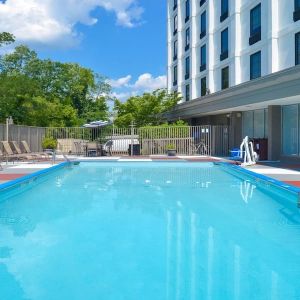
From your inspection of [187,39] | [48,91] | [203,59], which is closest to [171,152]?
[203,59]

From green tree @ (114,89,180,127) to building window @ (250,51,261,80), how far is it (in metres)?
9.18

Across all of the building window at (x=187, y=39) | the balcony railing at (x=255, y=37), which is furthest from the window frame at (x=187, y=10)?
the balcony railing at (x=255, y=37)

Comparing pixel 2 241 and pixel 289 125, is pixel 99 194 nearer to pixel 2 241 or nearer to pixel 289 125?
pixel 2 241

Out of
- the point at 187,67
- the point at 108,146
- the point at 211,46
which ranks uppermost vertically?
the point at 211,46

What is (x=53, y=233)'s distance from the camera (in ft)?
20.3

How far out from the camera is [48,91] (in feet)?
143

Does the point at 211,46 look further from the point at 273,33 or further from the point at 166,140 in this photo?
the point at 166,140

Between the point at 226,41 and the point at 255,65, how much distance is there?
4.73 meters

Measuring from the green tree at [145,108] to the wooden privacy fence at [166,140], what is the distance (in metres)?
5.67

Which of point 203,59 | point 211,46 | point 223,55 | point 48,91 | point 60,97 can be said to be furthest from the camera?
point 60,97

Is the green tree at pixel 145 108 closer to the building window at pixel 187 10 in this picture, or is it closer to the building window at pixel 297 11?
the building window at pixel 187 10

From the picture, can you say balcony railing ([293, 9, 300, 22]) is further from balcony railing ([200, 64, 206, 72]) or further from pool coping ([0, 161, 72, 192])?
pool coping ([0, 161, 72, 192])

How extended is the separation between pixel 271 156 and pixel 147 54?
80.5 ft

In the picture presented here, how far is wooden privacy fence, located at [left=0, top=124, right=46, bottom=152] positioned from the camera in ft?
63.2
